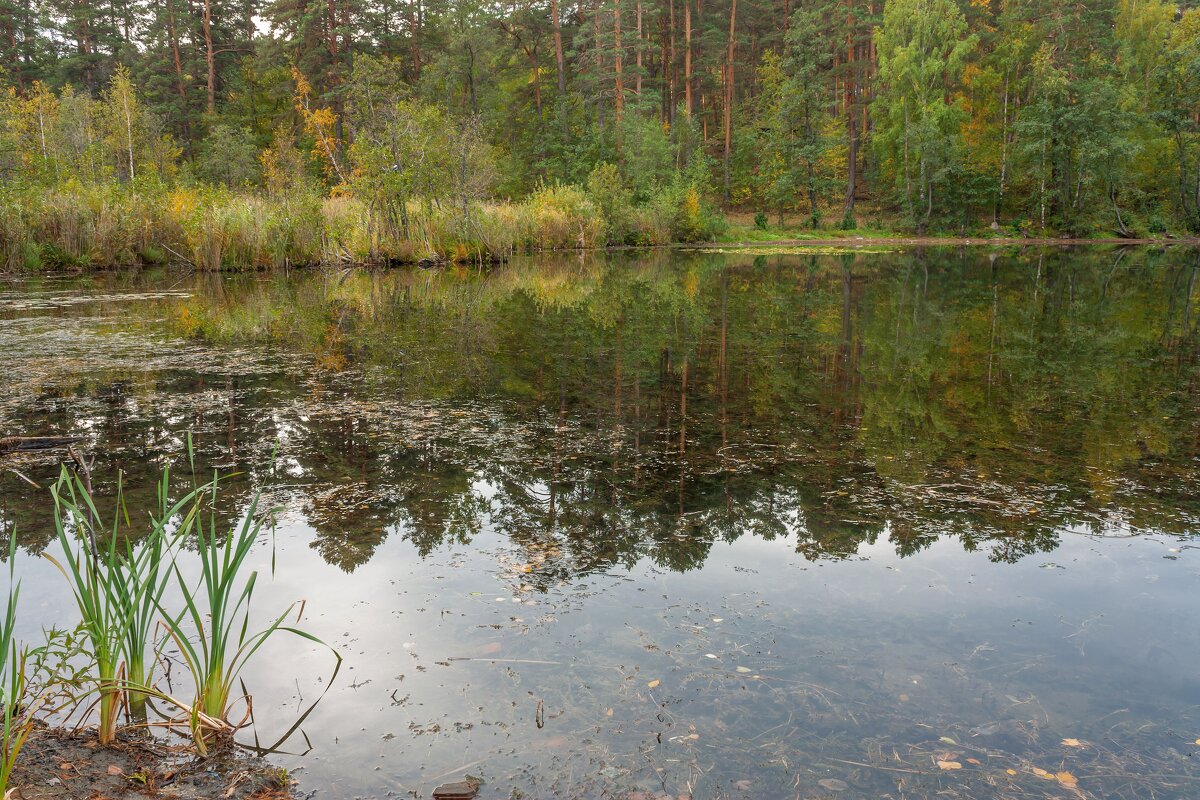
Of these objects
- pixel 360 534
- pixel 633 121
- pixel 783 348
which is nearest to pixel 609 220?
pixel 633 121

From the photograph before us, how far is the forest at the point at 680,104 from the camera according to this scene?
114 feet

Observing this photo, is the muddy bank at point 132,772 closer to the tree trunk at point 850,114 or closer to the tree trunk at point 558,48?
the tree trunk at point 558,48

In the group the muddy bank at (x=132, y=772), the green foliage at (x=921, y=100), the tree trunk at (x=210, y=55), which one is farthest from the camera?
the tree trunk at (x=210, y=55)

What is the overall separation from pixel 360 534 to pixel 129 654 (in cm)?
152

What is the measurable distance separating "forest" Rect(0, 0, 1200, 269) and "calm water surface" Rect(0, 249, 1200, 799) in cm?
1815

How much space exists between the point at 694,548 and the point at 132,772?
2405 mm

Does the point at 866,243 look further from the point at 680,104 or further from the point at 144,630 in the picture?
the point at 144,630

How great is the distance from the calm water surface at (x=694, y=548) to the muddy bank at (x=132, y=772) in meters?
0.14

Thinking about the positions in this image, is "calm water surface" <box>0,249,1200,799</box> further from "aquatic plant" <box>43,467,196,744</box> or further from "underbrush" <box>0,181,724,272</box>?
"underbrush" <box>0,181,724,272</box>

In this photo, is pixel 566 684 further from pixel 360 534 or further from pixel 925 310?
pixel 925 310

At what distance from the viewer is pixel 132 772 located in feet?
7.50

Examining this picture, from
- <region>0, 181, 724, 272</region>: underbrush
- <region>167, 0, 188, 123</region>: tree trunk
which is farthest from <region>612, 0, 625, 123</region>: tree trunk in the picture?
<region>167, 0, 188, 123</region>: tree trunk

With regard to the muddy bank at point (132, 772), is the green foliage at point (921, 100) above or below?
above

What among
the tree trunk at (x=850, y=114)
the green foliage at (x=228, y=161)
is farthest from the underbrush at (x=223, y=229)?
the tree trunk at (x=850, y=114)
